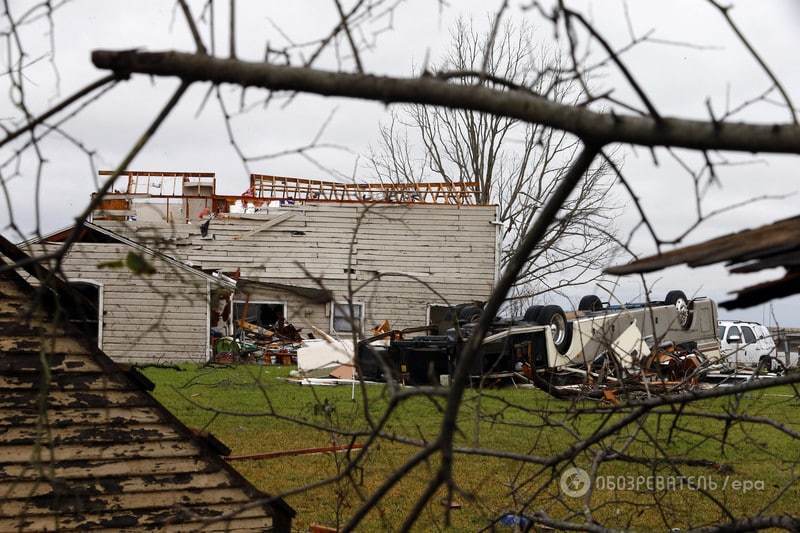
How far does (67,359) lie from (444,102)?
3.78 meters

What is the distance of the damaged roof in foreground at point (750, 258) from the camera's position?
2307mm

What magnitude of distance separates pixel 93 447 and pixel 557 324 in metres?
14.3

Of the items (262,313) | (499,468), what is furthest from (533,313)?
(262,313)

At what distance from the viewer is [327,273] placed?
1095 inches

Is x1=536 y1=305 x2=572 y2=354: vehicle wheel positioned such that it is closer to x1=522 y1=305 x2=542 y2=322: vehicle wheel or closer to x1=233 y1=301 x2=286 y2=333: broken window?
x1=522 y1=305 x2=542 y2=322: vehicle wheel

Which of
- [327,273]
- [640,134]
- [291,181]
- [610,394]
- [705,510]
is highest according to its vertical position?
[291,181]

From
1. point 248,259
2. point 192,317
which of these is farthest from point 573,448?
point 248,259

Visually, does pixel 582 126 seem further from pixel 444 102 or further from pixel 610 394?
pixel 610 394

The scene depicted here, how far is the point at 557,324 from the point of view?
18609 millimetres

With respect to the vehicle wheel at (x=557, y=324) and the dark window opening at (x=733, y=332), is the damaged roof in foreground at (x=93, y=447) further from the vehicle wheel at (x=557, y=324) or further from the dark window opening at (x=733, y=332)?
the dark window opening at (x=733, y=332)

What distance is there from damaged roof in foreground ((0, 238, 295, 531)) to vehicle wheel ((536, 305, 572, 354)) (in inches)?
533

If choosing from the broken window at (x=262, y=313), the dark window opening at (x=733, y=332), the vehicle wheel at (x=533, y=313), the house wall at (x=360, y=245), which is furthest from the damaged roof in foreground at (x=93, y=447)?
the dark window opening at (x=733, y=332)

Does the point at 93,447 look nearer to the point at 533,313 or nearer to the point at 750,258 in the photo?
the point at 750,258

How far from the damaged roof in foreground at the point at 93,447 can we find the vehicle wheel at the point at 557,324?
533 inches
